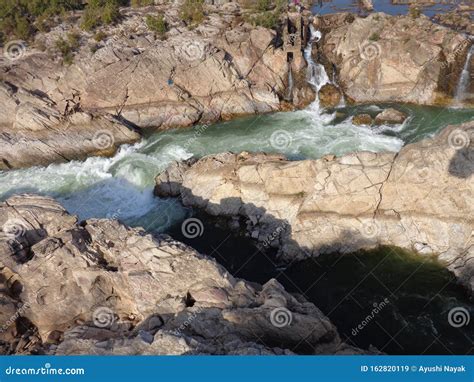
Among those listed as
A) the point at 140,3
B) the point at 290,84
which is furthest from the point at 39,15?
the point at 290,84

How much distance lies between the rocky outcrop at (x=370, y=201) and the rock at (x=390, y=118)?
12532 mm

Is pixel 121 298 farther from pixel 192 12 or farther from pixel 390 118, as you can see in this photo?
pixel 192 12

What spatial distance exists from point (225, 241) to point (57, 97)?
24.4m

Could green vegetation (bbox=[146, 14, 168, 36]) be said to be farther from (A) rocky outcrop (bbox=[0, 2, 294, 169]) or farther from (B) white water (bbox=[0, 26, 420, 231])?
(B) white water (bbox=[0, 26, 420, 231])

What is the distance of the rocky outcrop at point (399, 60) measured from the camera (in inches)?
1583

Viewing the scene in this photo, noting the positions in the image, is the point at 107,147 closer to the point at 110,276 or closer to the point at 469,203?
the point at 110,276

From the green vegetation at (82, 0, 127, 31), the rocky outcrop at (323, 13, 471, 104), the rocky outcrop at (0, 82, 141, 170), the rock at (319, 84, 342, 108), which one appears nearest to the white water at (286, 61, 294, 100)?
the rock at (319, 84, 342, 108)

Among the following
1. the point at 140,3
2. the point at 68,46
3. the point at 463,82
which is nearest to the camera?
the point at 463,82

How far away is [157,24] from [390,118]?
1059 inches

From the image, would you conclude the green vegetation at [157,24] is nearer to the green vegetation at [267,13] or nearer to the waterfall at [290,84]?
the green vegetation at [267,13]

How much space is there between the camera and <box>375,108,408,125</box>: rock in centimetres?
3800

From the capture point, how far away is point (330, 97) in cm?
4212

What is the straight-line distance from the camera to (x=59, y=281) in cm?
1988

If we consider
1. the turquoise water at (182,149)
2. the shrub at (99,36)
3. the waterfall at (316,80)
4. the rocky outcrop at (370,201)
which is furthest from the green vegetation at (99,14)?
the rocky outcrop at (370,201)
